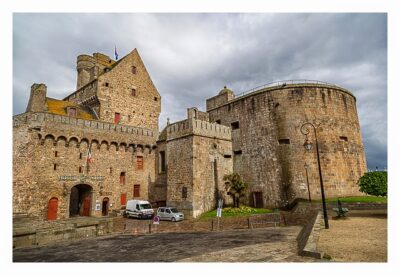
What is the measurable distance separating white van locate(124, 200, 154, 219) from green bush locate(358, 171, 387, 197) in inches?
642

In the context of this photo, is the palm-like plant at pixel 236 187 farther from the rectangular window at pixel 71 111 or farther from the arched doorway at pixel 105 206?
the rectangular window at pixel 71 111

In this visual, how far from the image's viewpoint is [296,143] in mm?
22500

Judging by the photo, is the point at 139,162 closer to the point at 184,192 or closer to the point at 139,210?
the point at 139,210

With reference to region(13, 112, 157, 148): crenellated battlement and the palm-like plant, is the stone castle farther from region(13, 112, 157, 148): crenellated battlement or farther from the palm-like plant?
the palm-like plant

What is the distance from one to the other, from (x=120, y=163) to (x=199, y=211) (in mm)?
→ 9447

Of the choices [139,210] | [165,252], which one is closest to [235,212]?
[139,210]

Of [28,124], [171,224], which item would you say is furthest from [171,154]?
[28,124]

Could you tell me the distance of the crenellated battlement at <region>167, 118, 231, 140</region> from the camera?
23.1 meters

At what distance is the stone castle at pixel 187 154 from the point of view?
68.7 feet

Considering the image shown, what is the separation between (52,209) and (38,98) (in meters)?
10.7

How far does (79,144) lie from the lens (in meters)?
23.0

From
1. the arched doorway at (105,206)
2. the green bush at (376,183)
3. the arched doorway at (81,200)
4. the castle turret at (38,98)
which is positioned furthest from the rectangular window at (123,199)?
the green bush at (376,183)

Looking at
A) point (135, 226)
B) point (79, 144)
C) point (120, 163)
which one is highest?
point (79, 144)

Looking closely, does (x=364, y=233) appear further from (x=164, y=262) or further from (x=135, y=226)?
(x=135, y=226)
